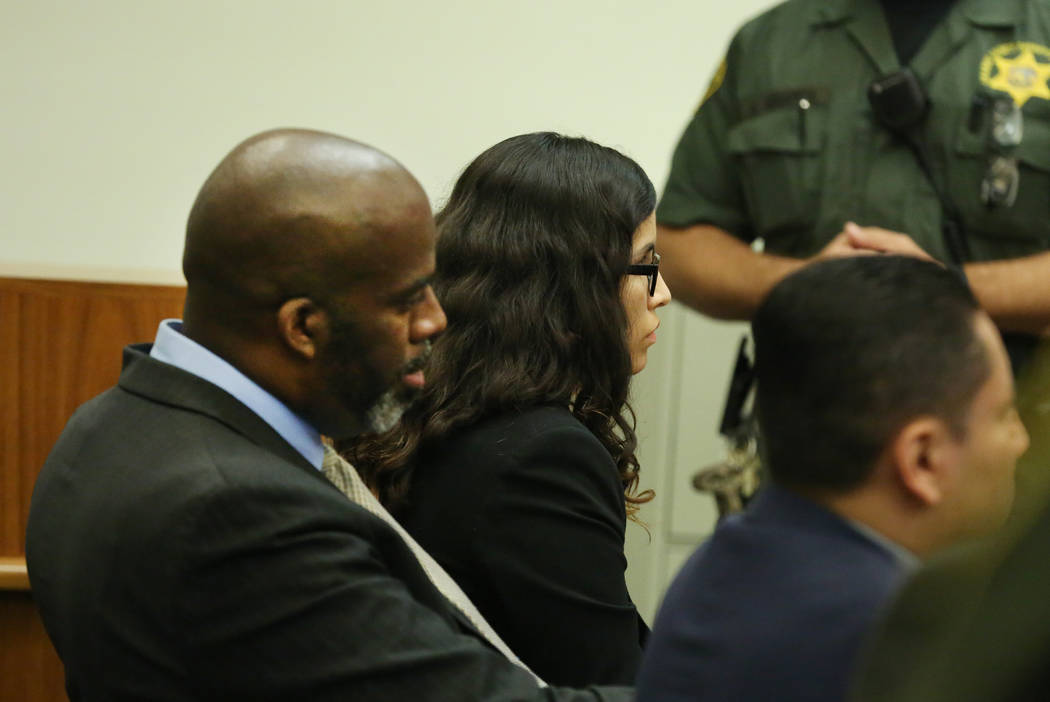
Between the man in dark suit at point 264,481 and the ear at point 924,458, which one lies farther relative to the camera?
the man in dark suit at point 264,481

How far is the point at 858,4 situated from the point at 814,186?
1.02 feet

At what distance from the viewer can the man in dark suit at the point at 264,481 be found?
1.07 metres

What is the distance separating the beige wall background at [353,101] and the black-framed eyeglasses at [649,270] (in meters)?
1.20

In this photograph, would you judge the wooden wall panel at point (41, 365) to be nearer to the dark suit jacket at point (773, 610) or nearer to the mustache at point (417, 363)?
the mustache at point (417, 363)

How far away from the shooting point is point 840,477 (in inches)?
37.5

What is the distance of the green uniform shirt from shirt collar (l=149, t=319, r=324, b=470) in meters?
1.10

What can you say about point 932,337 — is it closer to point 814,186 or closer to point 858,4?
point 814,186

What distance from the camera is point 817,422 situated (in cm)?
96

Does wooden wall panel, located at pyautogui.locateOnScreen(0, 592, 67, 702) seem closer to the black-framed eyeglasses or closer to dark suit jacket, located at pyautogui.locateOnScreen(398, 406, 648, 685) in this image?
dark suit jacket, located at pyautogui.locateOnScreen(398, 406, 648, 685)

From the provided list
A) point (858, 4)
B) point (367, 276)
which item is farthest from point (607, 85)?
point (367, 276)

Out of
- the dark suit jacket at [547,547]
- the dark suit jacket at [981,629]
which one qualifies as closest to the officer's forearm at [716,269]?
the dark suit jacket at [547,547]

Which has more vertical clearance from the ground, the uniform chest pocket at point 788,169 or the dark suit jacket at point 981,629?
the dark suit jacket at point 981,629

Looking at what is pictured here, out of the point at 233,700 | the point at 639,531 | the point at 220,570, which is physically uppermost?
the point at 220,570

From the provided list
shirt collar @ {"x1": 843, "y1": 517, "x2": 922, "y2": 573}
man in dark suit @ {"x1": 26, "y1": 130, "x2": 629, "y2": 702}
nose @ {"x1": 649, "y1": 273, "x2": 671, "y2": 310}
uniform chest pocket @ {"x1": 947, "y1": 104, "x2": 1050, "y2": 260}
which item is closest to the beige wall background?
uniform chest pocket @ {"x1": 947, "y1": 104, "x2": 1050, "y2": 260}
